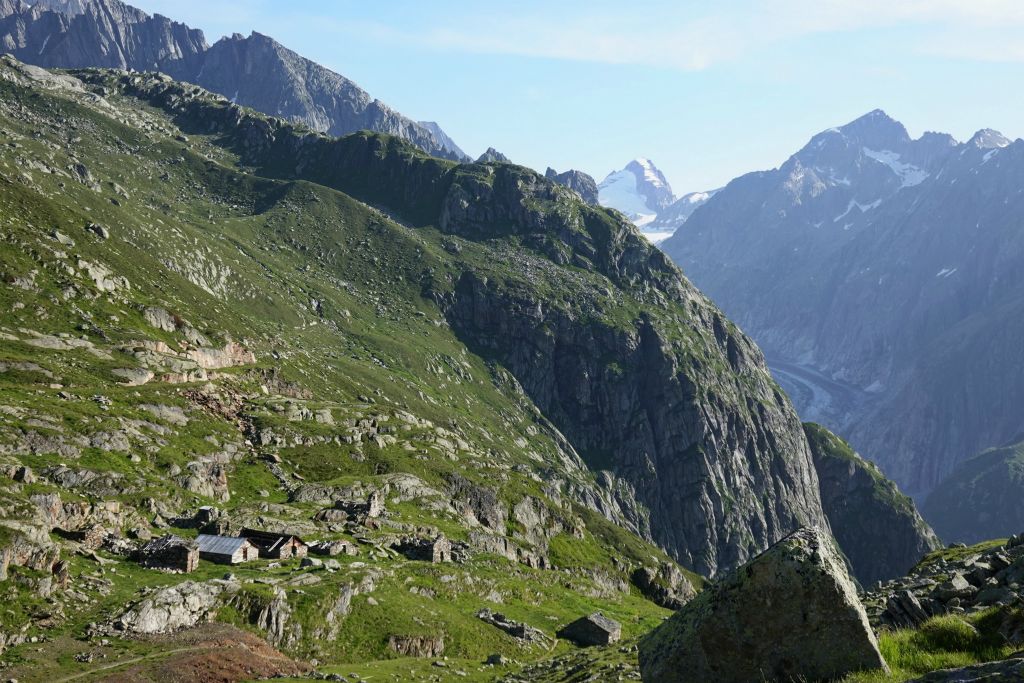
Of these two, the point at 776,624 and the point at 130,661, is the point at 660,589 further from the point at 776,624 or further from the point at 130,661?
the point at 776,624

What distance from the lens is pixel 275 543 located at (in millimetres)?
79125

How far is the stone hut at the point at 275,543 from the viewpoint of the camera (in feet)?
255

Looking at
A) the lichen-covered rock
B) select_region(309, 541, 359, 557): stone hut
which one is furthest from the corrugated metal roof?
select_region(309, 541, 359, 557): stone hut

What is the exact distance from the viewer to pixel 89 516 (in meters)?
70.1

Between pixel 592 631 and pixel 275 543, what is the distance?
35592 millimetres

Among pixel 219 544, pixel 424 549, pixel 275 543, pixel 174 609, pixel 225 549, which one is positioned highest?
pixel 424 549

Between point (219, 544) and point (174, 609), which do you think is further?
point (219, 544)

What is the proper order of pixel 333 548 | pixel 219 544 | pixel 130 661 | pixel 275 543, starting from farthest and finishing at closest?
1. pixel 333 548
2. pixel 275 543
3. pixel 219 544
4. pixel 130 661

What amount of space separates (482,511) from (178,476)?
2615 inches

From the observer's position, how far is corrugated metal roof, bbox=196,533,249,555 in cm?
7256

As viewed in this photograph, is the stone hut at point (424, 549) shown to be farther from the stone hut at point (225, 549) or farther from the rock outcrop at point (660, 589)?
the rock outcrop at point (660, 589)

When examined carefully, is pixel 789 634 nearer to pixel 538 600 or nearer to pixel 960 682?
pixel 960 682

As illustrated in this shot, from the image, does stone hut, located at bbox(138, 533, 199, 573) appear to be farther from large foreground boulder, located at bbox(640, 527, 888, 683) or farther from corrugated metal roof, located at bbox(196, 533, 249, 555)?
large foreground boulder, located at bbox(640, 527, 888, 683)

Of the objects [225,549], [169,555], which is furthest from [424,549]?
[169,555]
